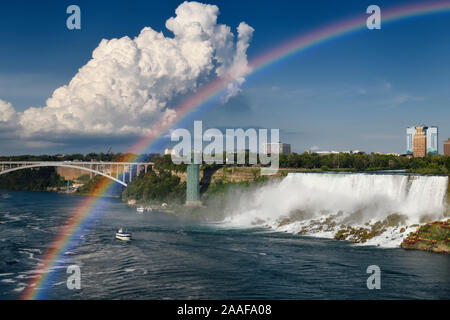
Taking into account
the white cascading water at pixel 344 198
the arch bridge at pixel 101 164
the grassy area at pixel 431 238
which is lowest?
the grassy area at pixel 431 238

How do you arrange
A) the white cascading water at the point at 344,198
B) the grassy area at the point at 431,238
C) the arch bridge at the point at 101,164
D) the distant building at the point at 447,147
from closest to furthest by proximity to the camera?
the grassy area at the point at 431,238, the white cascading water at the point at 344,198, the arch bridge at the point at 101,164, the distant building at the point at 447,147

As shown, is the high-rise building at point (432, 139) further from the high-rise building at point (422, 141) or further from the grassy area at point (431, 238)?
the grassy area at point (431, 238)

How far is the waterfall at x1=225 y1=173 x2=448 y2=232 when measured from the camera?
29516 mm

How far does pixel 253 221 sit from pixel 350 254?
16.3m

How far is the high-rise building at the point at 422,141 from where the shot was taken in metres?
108

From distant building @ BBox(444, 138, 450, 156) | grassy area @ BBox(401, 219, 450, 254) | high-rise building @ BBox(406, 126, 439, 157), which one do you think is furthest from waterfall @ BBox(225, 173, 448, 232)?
high-rise building @ BBox(406, 126, 439, 157)

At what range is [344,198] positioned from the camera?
35.9 m

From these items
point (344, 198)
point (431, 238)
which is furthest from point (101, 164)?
point (431, 238)

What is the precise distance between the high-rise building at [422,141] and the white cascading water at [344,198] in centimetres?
7501

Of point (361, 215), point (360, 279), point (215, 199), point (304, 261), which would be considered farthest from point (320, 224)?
point (215, 199)

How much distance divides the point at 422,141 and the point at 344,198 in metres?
86.5

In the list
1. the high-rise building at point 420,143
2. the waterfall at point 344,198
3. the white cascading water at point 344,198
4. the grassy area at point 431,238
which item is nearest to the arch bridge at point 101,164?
the white cascading water at point 344,198

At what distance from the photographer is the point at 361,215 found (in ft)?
104
